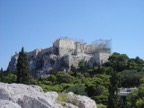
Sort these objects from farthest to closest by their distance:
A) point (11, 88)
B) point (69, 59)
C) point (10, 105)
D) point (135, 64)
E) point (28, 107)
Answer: point (69, 59)
point (135, 64)
point (11, 88)
point (28, 107)
point (10, 105)

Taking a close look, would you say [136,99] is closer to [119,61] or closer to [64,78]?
[64,78]

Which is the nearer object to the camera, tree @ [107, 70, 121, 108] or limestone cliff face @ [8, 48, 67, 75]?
tree @ [107, 70, 121, 108]

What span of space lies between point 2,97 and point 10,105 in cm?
378

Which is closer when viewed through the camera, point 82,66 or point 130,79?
point 130,79

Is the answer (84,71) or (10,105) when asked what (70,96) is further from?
(84,71)

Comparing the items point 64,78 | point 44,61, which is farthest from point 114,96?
point 44,61

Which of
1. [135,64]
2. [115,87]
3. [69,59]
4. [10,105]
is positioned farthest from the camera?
[69,59]

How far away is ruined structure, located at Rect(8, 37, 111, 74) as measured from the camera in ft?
331

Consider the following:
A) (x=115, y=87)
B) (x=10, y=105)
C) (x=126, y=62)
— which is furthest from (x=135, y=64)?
(x=10, y=105)

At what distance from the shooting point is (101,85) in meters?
67.2

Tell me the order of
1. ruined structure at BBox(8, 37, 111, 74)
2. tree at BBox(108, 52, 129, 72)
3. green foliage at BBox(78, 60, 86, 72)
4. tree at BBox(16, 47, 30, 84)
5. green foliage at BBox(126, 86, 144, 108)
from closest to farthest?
green foliage at BBox(126, 86, 144, 108) < tree at BBox(16, 47, 30, 84) < tree at BBox(108, 52, 129, 72) < green foliage at BBox(78, 60, 86, 72) < ruined structure at BBox(8, 37, 111, 74)

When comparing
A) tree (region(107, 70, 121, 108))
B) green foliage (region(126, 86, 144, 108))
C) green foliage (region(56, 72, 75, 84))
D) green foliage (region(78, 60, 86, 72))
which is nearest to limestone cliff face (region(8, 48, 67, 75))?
green foliage (region(78, 60, 86, 72))

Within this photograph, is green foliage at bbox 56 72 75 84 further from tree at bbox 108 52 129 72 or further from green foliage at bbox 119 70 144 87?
green foliage at bbox 119 70 144 87

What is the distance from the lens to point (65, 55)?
343 ft
